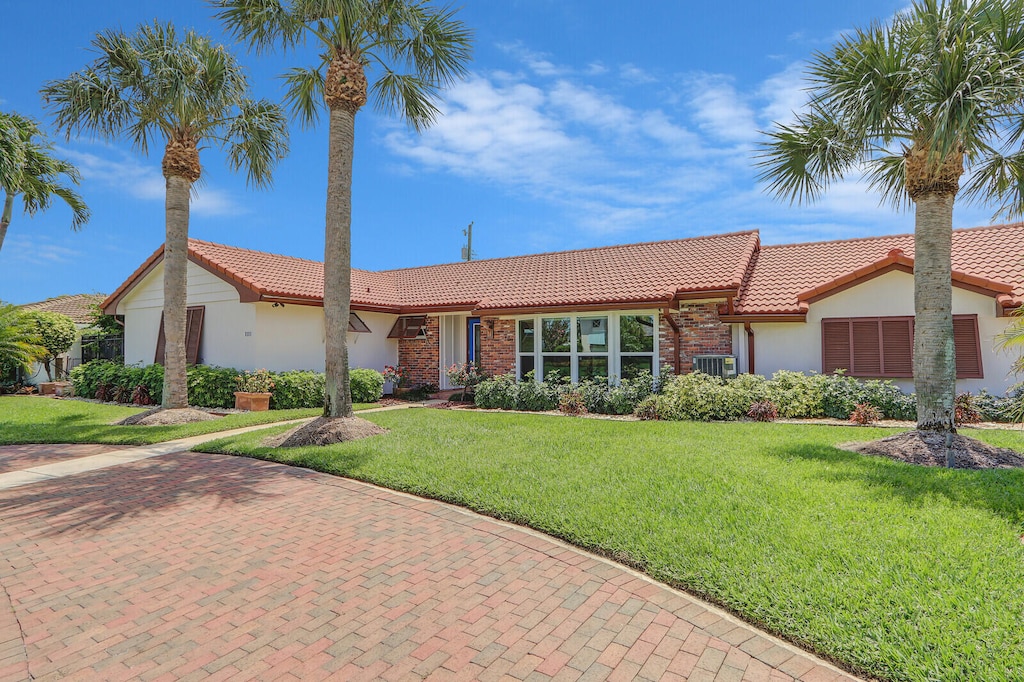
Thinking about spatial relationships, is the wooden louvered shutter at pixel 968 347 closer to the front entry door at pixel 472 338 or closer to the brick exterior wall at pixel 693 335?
the brick exterior wall at pixel 693 335

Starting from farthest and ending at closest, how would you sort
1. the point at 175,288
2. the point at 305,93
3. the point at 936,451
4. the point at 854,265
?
the point at 854,265 < the point at 175,288 < the point at 305,93 < the point at 936,451

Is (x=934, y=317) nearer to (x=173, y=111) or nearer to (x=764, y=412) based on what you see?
(x=764, y=412)

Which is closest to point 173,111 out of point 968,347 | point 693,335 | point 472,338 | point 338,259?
point 338,259

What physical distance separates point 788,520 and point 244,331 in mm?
15899

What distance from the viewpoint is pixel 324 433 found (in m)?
9.80

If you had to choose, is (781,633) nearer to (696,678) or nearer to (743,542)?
(696,678)

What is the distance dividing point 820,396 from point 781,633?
10673 mm

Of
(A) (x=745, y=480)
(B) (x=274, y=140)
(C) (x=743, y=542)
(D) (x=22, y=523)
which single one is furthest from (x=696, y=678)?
(B) (x=274, y=140)

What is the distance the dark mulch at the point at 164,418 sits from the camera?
41.0 ft

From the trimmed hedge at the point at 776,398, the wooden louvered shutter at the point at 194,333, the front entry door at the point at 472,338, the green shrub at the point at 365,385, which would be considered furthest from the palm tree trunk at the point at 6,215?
the trimmed hedge at the point at 776,398

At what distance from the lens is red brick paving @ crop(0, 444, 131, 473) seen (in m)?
8.65

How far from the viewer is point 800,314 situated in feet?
45.5

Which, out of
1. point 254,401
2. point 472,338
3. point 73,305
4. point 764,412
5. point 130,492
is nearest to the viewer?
point 130,492

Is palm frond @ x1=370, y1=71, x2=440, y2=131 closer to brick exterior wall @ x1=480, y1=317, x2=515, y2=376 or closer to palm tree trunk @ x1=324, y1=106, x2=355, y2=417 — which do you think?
palm tree trunk @ x1=324, y1=106, x2=355, y2=417
